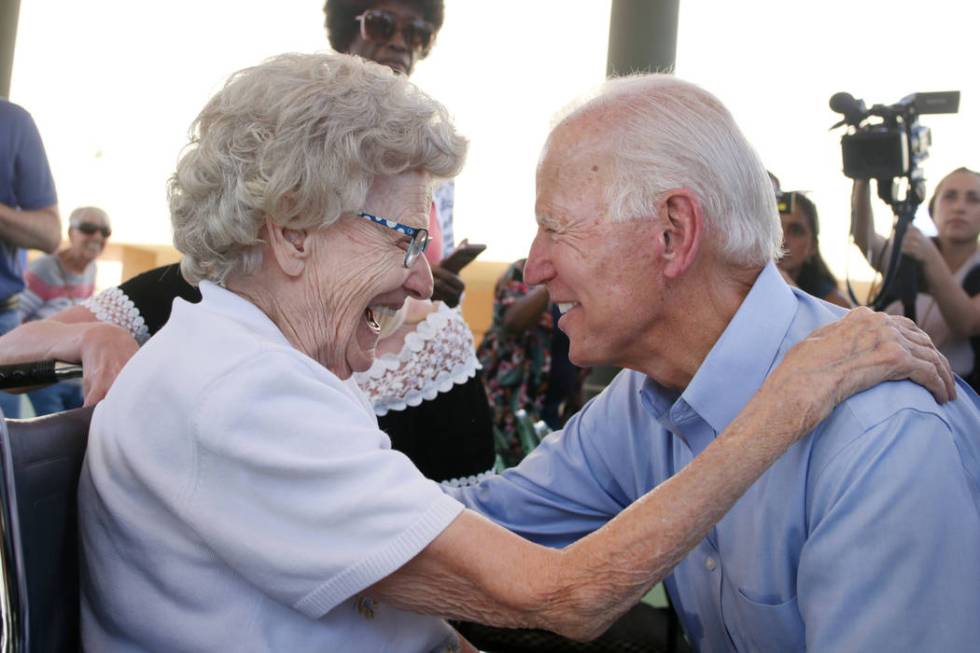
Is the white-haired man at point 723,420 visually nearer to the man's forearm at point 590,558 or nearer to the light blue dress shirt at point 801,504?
the light blue dress shirt at point 801,504

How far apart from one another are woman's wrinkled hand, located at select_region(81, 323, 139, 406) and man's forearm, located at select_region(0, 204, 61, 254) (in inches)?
62.0

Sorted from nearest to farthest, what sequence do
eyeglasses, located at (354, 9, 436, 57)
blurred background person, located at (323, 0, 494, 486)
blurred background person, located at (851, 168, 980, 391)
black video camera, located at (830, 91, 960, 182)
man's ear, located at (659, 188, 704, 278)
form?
man's ear, located at (659, 188, 704, 278)
blurred background person, located at (323, 0, 494, 486)
eyeglasses, located at (354, 9, 436, 57)
black video camera, located at (830, 91, 960, 182)
blurred background person, located at (851, 168, 980, 391)

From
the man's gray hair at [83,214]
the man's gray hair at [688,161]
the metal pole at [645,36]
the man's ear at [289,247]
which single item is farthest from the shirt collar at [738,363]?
the man's gray hair at [83,214]

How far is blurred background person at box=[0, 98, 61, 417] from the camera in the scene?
3.16m

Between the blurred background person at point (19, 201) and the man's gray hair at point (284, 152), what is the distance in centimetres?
197

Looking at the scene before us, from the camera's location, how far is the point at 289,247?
1.46 meters

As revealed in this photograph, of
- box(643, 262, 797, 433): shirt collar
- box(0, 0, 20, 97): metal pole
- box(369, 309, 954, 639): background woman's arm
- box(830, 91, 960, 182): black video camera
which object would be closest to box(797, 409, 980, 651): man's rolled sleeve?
box(369, 309, 954, 639): background woman's arm

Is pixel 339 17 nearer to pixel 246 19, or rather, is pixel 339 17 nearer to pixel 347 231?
pixel 347 231

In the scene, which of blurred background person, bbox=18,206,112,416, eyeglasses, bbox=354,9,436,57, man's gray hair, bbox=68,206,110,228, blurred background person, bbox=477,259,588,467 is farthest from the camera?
man's gray hair, bbox=68,206,110,228

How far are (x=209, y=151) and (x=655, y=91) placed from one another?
664 millimetres

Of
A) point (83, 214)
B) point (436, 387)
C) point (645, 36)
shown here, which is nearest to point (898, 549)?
point (436, 387)

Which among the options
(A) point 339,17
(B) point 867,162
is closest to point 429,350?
(A) point 339,17

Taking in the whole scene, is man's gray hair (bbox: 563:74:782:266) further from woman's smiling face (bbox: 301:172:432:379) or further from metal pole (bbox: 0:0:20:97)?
metal pole (bbox: 0:0:20:97)

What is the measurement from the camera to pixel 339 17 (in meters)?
2.71
